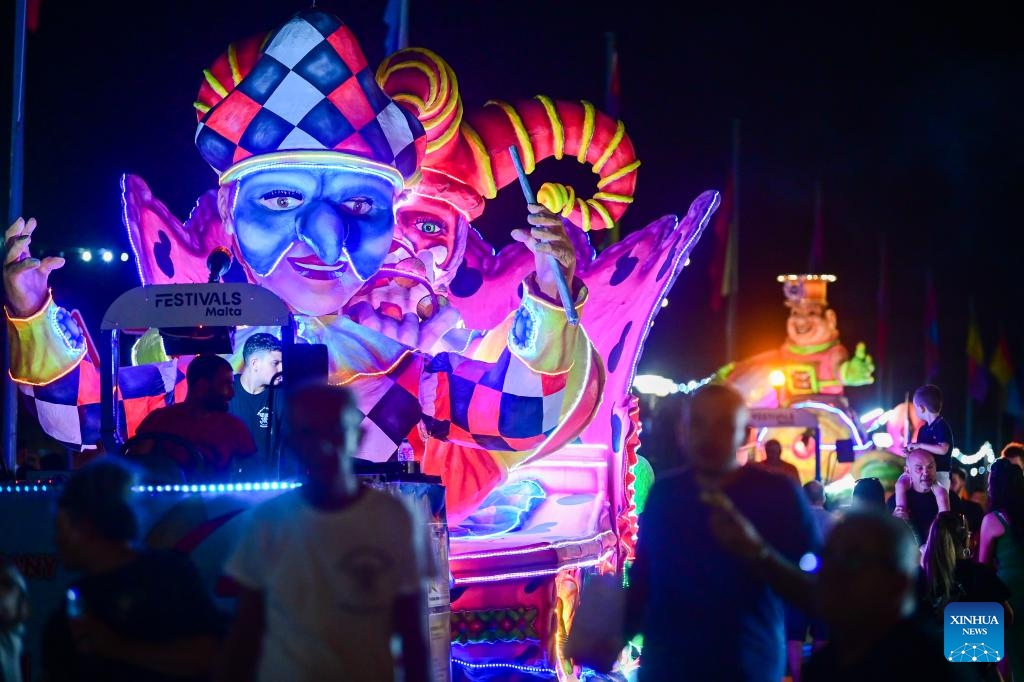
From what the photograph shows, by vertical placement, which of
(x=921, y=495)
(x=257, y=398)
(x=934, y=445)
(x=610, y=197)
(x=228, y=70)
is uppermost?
(x=228, y=70)

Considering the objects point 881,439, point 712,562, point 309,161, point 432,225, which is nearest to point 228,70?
point 309,161

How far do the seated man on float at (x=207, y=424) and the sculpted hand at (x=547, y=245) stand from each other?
90.1 inches

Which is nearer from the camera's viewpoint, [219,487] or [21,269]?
[219,487]

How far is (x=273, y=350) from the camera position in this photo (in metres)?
7.36

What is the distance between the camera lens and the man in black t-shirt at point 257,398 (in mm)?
5785

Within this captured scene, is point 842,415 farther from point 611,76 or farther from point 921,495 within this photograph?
point 921,495

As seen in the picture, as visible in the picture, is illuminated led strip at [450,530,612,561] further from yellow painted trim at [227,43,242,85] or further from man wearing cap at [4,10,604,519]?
yellow painted trim at [227,43,242,85]

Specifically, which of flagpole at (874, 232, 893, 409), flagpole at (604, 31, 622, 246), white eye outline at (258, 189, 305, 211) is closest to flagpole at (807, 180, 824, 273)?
flagpole at (874, 232, 893, 409)

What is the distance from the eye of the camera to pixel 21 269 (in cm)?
752

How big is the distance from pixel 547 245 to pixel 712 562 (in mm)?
3735

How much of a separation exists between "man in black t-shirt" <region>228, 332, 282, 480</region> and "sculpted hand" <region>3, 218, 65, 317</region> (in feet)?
4.15

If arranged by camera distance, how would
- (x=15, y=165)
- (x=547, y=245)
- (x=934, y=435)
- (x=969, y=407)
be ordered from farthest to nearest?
(x=969, y=407) < (x=15, y=165) < (x=934, y=435) < (x=547, y=245)

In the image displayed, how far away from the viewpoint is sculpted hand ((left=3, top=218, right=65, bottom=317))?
7.52m

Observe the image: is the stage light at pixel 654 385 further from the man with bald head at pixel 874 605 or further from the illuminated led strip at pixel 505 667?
the man with bald head at pixel 874 605
